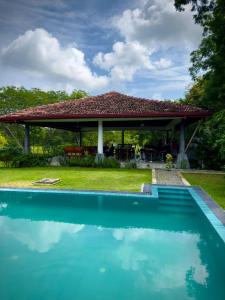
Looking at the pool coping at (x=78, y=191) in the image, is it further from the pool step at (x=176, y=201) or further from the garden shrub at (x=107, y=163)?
the garden shrub at (x=107, y=163)

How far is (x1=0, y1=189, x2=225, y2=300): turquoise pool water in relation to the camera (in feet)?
15.0

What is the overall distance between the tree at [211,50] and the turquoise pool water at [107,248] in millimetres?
7905

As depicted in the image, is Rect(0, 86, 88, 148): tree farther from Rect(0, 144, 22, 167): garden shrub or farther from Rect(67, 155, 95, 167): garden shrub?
Rect(0, 144, 22, 167): garden shrub

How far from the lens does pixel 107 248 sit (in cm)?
639

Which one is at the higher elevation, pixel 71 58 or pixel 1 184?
pixel 71 58

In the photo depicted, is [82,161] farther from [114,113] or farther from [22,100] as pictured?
[22,100]

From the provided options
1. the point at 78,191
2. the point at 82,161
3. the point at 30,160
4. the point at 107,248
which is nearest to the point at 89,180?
the point at 78,191

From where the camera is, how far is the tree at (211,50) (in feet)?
43.2

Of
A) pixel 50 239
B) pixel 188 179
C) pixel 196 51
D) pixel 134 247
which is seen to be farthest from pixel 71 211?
pixel 196 51

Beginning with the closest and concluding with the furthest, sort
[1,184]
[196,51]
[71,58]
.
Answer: [1,184], [71,58], [196,51]

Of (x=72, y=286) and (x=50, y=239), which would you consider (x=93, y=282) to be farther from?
(x=50, y=239)

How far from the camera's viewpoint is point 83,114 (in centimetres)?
1731

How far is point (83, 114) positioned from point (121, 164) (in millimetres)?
3701

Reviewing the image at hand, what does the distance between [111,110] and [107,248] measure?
12295 mm
